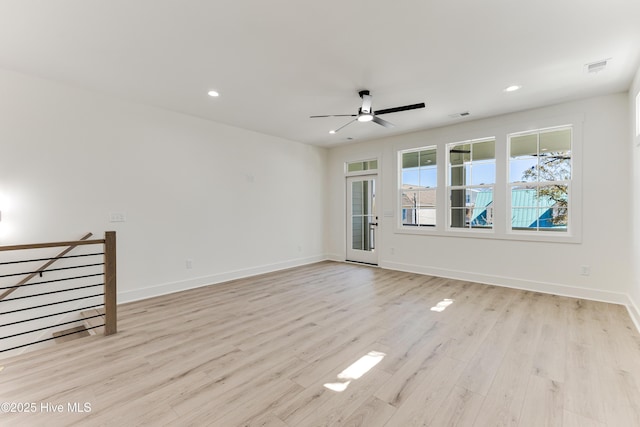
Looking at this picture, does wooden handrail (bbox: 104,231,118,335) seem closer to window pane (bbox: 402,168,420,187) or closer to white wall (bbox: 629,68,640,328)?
window pane (bbox: 402,168,420,187)

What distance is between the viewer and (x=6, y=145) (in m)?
3.15

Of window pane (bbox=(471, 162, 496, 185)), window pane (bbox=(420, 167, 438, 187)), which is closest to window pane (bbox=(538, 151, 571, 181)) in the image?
window pane (bbox=(471, 162, 496, 185))

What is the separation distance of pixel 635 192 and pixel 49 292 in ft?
22.6

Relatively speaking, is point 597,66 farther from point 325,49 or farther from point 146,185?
point 146,185

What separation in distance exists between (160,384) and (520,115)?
5735 millimetres

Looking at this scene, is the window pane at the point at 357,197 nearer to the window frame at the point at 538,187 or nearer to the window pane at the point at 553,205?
the window frame at the point at 538,187

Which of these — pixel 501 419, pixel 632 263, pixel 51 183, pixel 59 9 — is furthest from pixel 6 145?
pixel 632 263

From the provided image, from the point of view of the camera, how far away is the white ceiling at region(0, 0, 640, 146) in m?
2.20

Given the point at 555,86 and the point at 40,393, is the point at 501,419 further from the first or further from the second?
the point at 555,86

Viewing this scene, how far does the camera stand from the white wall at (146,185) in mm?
3287

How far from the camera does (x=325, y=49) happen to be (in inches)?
107

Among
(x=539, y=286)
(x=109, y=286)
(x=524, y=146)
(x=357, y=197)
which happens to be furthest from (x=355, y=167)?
(x=109, y=286)

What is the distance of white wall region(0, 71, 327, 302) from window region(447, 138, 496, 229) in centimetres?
325

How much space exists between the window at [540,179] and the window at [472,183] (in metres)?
0.32
